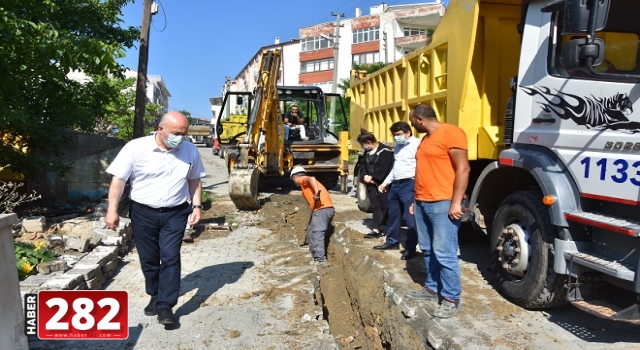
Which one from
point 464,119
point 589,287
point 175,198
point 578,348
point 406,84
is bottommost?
point 578,348

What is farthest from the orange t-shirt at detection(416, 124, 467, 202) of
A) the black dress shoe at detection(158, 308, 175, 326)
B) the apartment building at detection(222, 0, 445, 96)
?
the apartment building at detection(222, 0, 445, 96)

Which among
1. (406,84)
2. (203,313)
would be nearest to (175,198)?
(203,313)

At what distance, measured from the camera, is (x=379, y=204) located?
7242mm

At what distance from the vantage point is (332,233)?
8.38m

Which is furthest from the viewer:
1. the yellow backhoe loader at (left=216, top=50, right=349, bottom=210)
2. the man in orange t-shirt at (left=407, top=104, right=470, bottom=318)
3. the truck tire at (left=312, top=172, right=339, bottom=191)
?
the truck tire at (left=312, top=172, right=339, bottom=191)

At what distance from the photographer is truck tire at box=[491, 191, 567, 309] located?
4.04m

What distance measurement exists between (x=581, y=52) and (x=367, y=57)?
4583cm

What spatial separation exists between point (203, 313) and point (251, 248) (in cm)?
281

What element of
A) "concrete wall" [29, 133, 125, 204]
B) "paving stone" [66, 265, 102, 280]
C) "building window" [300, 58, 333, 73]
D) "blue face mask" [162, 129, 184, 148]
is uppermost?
"building window" [300, 58, 333, 73]

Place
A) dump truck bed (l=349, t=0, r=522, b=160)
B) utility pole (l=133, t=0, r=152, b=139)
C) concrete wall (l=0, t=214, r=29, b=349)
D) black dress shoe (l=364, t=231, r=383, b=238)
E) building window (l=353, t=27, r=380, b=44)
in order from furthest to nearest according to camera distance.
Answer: building window (l=353, t=27, r=380, b=44)
utility pole (l=133, t=0, r=152, b=139)
black dress shoe (l=364, t=231, r=383, b=238)
dump truck bed (l=349, t=0, r=522, b=160)
concrete wall (l=0, t=214, r=29, b=349)

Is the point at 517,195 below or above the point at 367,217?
above

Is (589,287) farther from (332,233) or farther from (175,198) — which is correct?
(332,233)

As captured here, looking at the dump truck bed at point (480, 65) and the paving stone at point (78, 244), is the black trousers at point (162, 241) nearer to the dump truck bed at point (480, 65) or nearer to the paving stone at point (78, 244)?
the paving stone at point (78, 244)

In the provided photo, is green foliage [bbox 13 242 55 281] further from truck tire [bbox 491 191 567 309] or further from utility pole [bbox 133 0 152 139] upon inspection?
utility pole [bbox 133 0 152 139]
